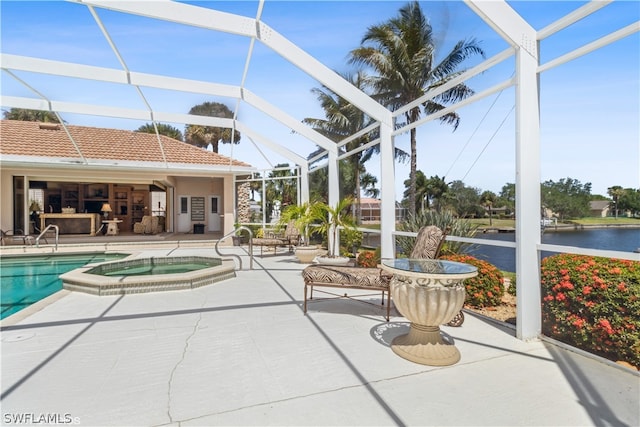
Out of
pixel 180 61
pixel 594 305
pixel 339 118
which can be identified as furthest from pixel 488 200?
pixel 339 118

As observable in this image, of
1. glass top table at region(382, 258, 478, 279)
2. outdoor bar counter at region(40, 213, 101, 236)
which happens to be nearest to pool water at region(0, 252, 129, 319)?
outdoor bar counter at region(40, 213, 101, 236)

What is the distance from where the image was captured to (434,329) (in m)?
3.44

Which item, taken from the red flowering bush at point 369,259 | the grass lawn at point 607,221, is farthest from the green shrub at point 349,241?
the grass lawn at point 607,221

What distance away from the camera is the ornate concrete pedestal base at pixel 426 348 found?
10.7 feet

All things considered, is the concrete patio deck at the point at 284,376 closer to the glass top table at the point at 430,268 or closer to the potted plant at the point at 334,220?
the glass top table at the point at 430,268

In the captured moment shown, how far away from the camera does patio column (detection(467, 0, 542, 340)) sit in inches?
151

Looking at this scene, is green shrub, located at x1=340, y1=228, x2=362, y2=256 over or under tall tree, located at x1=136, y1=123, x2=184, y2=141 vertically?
under

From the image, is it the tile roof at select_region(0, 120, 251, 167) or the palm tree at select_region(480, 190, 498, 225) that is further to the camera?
the tile roof at select_region(0, 120, 251, 167)

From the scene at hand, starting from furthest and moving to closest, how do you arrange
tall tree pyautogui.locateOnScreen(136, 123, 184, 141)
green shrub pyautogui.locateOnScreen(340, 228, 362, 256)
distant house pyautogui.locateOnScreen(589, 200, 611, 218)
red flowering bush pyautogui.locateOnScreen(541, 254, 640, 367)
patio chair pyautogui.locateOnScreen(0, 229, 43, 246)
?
tall tree pyautogui.locateOnScreen(136, 123, 184, 141)
patio chair pyautogui.locateOnScreen(0, 229, 43, 246)
green shrub pyautogui.locateOnScreen(340, 228, 362, 256)
distant house pyautogui.locateOnScreen(589, 200, 611, 218)
red flowering bush pyautogui.locateOnScreen(541, 254, 640, 367)

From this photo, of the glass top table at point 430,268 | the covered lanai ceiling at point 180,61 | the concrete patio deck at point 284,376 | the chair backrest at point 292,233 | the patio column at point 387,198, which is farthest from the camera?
the chair backrest at point 292,233

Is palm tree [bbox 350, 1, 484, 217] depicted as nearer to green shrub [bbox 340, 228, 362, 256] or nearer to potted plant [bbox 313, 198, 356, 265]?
green shrub [bbox 340, 228, 362, 256]

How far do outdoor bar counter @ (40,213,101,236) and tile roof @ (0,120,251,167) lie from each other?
3333 millimetres

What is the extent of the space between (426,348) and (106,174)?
14568mm

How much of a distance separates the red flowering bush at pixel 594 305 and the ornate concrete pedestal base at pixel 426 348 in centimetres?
124
